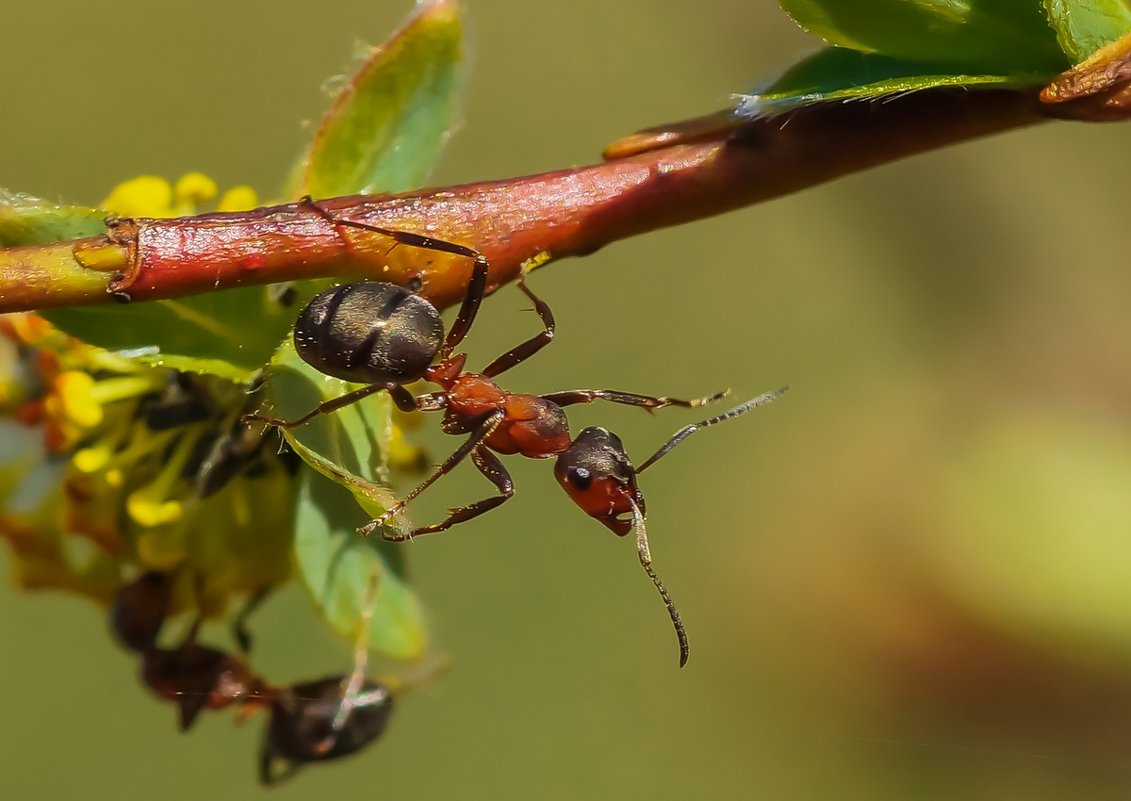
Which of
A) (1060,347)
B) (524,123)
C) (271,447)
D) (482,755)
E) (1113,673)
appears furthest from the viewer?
(524,123)

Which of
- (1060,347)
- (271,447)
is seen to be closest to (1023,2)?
(271,447)

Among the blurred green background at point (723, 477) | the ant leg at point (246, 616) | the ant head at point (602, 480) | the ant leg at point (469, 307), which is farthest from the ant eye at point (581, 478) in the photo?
the blurred green background at point (723, 477)

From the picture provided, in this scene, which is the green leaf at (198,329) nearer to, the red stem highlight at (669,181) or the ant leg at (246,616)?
the red stem highlight at (669,181)

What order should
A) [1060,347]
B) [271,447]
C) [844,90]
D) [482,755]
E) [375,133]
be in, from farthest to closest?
[1060,347] < [482,755] < [271,447] < [375,133] < [844,90]

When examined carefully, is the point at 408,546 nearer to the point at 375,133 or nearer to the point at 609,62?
the point at 375,133

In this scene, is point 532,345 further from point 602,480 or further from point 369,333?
point 369,333

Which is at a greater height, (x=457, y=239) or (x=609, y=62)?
(x=609, y=62)
